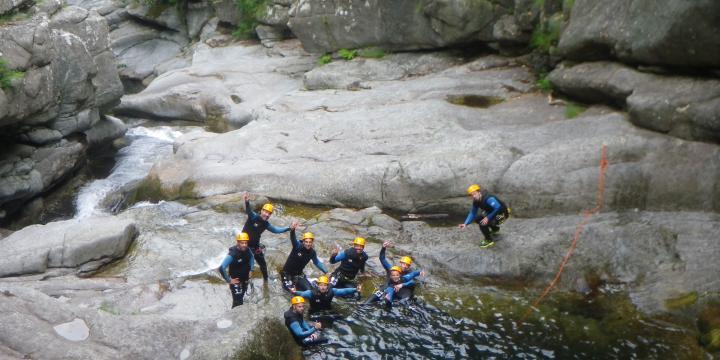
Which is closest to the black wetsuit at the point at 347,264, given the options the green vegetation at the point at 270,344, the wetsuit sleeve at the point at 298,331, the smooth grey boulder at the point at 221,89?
the wetsuit sleeve at the point at 298,331

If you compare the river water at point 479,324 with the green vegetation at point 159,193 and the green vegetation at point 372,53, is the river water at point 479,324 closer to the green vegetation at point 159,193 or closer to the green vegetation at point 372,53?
the green vegetation at point 159,193

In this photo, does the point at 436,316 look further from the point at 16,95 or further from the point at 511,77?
the point at 16,95

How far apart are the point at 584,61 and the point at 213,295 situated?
1309 cm

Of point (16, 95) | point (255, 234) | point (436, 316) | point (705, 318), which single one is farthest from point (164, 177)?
point (705, 318)

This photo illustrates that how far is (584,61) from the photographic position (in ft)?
61.3

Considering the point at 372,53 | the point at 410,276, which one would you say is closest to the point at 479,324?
the point at 410,276

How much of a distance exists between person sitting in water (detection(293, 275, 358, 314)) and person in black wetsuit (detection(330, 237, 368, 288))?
0.76 meters

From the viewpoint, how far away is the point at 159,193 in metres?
19.4

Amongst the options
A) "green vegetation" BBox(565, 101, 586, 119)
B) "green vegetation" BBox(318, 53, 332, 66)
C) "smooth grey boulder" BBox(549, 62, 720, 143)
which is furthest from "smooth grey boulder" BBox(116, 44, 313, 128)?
"smooth grey boulder" BBox(549, 62, 720, 143)

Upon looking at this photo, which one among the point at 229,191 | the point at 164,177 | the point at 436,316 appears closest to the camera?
the point at 436,316

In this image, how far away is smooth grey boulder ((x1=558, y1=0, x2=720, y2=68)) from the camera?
14.0 meters

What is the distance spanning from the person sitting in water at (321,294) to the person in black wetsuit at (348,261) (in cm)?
76

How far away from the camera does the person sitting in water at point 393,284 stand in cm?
1338

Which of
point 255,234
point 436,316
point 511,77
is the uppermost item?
point 511,77
